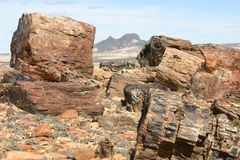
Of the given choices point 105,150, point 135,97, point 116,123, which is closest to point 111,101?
point 135,97

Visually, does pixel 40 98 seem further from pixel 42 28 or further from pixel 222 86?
pixel 222 86

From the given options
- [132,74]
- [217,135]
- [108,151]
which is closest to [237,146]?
[217,135]

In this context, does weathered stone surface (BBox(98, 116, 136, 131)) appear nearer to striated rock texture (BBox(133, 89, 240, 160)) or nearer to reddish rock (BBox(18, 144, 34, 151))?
reddish rock (BBox(18, 144, 34, 151))

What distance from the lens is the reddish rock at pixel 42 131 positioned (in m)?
17.0

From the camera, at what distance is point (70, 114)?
814 inches

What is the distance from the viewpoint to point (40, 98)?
68.7 ft

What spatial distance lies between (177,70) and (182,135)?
15.9 m

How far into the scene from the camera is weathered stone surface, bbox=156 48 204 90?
28.6m

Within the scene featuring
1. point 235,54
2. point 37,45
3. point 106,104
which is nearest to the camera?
point 106,104

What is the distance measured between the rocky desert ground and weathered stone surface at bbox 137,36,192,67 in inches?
3.1

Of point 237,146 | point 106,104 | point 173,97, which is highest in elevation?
point 173,97

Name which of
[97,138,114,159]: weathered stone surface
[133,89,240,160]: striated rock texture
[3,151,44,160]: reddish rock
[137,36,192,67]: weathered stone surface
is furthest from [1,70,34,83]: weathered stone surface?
[133,89,240,160]: striated rock texture

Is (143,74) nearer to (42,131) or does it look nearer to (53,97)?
(53,97)

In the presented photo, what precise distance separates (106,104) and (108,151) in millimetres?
9661
